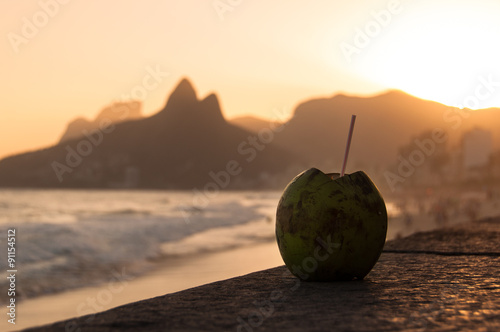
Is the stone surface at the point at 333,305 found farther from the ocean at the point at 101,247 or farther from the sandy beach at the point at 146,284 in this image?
the ocean at the point at 101,247

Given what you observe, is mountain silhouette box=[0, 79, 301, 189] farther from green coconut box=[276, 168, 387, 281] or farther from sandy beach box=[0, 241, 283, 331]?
green coconut box=[276, 168, 387, 281]

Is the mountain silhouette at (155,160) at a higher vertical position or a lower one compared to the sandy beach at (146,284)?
higher

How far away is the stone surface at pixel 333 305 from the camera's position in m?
2.78

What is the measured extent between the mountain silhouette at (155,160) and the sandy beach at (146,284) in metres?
154

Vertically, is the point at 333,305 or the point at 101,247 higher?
the point at 101,247

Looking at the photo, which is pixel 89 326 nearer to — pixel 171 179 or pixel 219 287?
pixel 219 287

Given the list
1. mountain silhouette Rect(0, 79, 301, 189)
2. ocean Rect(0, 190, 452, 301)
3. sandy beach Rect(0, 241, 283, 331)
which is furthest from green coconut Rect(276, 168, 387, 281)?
mountain silhouette Rect(0, 79, 301, 189)

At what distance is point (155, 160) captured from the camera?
176625 mm

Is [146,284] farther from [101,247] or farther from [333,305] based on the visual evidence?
[333,305]

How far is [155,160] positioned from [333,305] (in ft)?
577

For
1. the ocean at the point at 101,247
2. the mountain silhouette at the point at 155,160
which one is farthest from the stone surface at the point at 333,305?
the mountain silhouette at the point at 155,160

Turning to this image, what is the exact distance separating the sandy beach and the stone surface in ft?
17.4

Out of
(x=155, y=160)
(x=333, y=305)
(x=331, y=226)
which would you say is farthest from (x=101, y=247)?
(x=155, y=160)

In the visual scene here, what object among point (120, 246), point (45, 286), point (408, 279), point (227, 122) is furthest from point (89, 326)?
point (227, 122)
